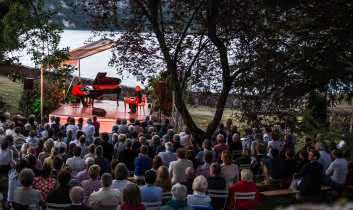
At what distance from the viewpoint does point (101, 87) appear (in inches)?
855

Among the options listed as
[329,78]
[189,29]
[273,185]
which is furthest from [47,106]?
[329,78]

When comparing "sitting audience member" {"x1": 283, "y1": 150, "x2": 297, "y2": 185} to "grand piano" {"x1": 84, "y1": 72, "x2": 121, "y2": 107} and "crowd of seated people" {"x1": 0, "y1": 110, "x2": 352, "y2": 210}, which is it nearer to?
"crowd of seated people" {"x1": 0, "y1": 110, "x2": 352, "y2": 210}

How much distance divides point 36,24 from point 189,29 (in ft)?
12.8

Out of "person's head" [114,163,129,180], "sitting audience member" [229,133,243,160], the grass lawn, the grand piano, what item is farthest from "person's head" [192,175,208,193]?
Result: the grass lawn

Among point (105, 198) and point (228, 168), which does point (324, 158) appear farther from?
point (105, 198)

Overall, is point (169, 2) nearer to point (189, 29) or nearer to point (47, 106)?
point (189, 29)

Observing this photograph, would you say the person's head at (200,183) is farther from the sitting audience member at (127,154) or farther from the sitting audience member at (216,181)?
the sitting audience member at (127,154)

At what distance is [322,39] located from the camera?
9.14m

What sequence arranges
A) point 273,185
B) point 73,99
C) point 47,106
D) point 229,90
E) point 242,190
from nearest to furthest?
point 242,190 < point 273,185 < point 229,90 < point 47,106 < point 73,99

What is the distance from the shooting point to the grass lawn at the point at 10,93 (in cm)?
2435

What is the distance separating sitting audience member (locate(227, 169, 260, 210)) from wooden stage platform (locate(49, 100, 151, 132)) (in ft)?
37.1

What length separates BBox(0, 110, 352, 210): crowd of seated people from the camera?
22.0ft

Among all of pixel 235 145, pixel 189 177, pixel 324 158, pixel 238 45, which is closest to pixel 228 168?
pixel 189 177

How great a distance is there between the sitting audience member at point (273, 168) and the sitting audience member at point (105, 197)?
12.2 ft
